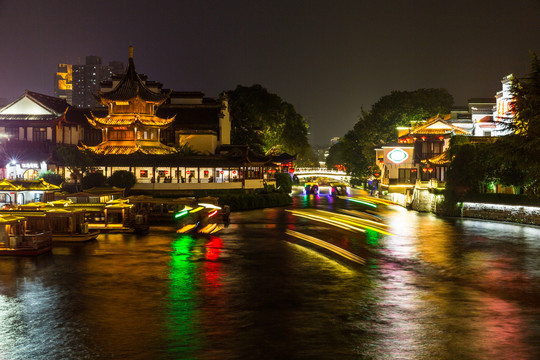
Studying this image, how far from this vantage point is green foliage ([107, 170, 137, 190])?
Result: 189 ft

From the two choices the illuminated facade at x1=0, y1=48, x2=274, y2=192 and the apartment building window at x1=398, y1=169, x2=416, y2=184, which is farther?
the apartment building window at x1=398, y1=169, x2=416, y2=184

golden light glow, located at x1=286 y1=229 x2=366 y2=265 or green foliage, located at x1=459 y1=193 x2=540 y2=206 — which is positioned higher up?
green foliage, located at x1=459 y1=193 x2=540 y2=206

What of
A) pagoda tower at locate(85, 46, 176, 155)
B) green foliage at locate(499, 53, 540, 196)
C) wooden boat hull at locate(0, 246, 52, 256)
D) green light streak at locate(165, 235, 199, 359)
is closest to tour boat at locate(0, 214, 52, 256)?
wooden boat hull at locate(0, 246, 52, 256)

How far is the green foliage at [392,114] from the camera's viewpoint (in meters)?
103

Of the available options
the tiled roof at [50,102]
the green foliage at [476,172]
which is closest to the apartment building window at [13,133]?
the tiled roof at [50,102]

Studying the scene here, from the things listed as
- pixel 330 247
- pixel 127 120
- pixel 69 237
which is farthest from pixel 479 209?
pixel 127 120

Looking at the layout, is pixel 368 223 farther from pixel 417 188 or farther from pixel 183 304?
pixel 183 304

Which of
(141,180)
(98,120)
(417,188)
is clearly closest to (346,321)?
(417,188)

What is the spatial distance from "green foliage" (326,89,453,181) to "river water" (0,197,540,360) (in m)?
71.9

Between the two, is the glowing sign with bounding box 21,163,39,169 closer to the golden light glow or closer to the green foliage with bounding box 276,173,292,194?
the green foliage with bounding box 276,173,292,194

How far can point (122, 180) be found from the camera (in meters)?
57.9

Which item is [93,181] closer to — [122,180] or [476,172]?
[122,180]

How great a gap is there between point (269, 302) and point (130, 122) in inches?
2108

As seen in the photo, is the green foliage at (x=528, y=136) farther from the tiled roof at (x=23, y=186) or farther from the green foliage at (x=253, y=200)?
the tiled roof at (x=23, y=186)
